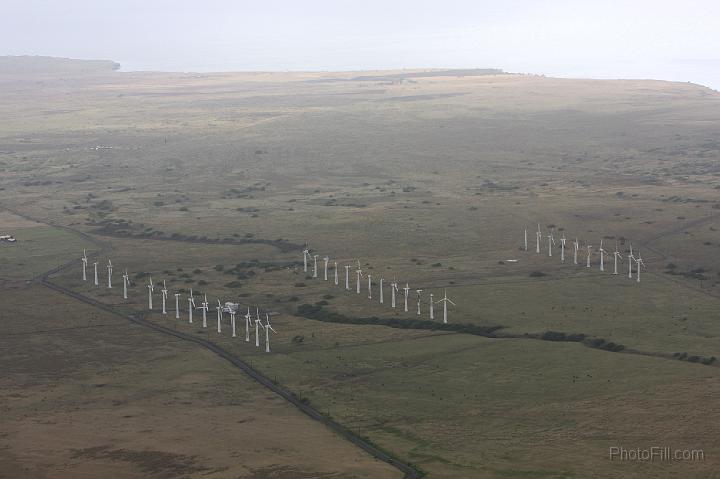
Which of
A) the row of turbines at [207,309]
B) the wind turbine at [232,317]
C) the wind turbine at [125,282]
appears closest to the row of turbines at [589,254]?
the row of turbines at [207,309]

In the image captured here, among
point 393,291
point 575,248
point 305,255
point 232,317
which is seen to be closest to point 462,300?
point 393,291

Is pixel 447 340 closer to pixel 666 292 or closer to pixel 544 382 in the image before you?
pixel 544 382

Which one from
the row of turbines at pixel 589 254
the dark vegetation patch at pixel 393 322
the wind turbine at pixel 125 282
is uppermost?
the row of turbines at pixel 589 254

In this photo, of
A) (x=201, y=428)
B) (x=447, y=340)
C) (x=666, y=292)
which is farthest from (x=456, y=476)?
(x=666, y=292)

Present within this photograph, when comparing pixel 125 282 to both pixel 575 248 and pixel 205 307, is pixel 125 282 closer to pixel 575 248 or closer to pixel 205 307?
pixel 205 307

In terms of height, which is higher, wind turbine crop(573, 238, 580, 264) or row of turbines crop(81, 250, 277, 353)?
wind turbine crop(573, 238, 580, 264)

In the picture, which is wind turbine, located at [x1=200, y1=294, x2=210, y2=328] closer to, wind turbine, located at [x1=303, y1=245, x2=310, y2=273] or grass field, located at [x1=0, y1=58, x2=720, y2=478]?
grass field, located at [x1=0, y1=58, x2=720, y2=478]

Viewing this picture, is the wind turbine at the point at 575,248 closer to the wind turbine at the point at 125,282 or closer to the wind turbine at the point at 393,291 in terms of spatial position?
the wind turbine at the point at 393,291

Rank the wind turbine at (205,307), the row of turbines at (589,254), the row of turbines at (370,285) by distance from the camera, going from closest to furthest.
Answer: the wind turbine at (205,307) → the row of turbines at (370,285) → the row of turbines at (589,254)

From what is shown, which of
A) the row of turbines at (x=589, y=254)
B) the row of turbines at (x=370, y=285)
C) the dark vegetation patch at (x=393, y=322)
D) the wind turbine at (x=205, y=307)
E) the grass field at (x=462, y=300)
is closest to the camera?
the grass field at (x=462, y=300)

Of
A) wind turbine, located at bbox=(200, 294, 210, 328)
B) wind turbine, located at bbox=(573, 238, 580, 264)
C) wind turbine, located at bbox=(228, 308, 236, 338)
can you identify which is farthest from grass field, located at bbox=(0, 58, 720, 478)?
wind turbine, located at bbox=(228, 308, 236, 338)

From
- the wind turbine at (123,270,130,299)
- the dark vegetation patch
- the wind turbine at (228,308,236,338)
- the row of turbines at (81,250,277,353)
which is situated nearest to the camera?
the dark vegetation patch
